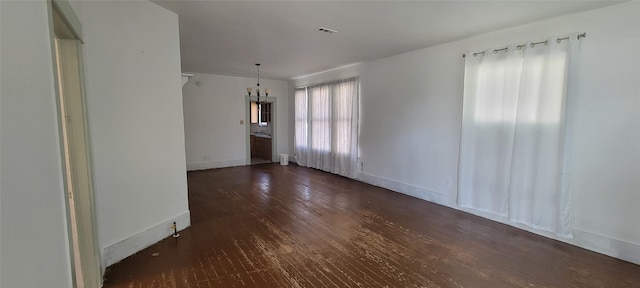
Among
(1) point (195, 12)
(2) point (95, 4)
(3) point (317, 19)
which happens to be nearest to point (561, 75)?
(3) point (317, 19)

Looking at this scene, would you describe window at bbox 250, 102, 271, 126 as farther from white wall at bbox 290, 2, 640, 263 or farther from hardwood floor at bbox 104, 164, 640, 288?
white wall at bbox 290, 2, 640, 263

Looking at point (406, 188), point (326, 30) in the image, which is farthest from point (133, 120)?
point (406, 188)

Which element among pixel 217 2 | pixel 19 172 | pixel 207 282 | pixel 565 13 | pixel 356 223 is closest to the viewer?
pixel 19 172

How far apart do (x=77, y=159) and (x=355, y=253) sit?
2.54m

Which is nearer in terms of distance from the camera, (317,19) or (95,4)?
(95,4)

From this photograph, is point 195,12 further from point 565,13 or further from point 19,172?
point 565,13

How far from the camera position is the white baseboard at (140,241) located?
258 cm

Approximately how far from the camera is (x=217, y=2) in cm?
275

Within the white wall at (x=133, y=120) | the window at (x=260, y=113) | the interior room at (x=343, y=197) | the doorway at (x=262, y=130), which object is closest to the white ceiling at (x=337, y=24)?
the interior room at (x=343, y=197)

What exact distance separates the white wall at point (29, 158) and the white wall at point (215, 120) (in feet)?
19.4

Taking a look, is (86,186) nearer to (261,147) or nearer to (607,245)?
(607,245)

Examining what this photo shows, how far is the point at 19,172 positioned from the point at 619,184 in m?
4.41

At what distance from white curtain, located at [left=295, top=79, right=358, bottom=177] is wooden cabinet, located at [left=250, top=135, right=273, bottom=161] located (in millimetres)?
1175

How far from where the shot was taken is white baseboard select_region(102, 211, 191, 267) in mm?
2584
